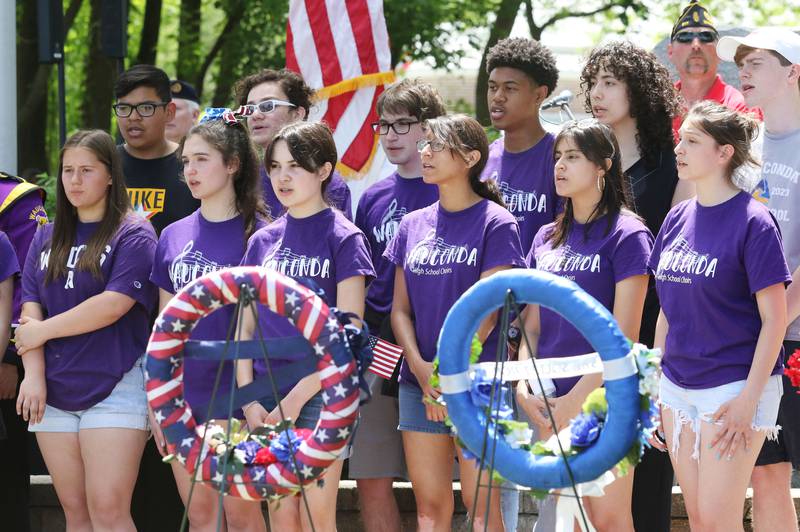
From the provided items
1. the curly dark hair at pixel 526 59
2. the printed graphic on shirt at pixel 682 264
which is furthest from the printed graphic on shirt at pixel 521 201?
the printed graphic on shirt at pixel 682 264

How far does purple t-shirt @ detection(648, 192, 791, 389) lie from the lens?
418 centimetres

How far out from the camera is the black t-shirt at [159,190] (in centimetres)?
584

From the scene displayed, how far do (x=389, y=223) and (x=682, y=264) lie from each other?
1549 mm

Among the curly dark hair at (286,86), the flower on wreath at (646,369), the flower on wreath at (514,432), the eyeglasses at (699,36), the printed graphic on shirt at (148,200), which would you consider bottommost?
the flower on wreath at (514,432)

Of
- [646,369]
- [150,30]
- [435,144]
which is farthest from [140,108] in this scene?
[150,30]

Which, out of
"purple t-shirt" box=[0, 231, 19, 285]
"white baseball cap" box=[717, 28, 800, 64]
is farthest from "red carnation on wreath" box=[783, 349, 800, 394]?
"purple t-shirt" box=[0, 231, 19, 285]

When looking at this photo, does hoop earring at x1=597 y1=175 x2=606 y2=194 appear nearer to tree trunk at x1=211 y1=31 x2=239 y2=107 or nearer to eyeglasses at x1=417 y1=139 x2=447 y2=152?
eyeglasses at x1=417 y1=139 x2=447 y2=152

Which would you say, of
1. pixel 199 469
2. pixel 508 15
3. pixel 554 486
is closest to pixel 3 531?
pixel 199 469

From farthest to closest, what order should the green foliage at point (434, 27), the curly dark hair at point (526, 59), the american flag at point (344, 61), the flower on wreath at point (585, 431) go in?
1. the green foliage at point (434, 27)
2. the american flag at point (344, 61)
3. the curly dark hair at point (526, 59)
4. the flower on wreath at point (585, 431)

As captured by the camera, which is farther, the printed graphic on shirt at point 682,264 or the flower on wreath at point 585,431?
the printed graphic on shirt at point 682,264

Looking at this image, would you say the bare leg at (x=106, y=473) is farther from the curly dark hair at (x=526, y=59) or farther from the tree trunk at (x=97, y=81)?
the tree trunk at (x=97, y=81)

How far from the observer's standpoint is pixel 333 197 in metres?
5.30

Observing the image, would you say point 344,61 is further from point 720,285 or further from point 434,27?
point 434,27

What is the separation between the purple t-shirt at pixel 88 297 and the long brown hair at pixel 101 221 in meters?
0.03
